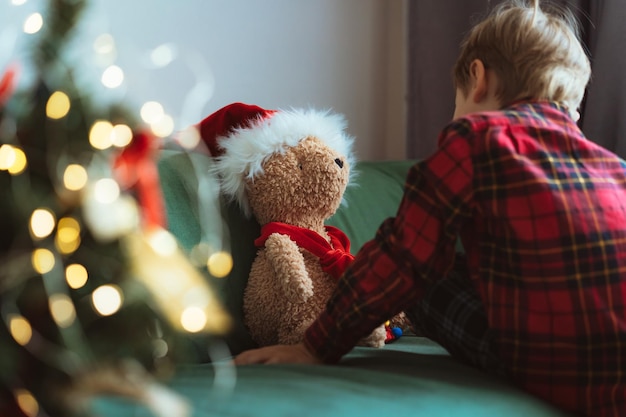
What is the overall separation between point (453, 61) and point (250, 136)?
1192 millimetres

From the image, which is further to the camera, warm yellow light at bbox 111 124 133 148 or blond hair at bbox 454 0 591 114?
blond hair at bbox 454 0 591 114

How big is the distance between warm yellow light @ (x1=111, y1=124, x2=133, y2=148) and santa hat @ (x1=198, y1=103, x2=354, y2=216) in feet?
2.13

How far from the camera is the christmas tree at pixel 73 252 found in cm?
75

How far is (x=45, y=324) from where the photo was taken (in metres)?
0.77

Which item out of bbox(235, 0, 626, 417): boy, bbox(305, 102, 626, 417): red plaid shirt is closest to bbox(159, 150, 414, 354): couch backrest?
bbox(235, 0, 626, 417): boy

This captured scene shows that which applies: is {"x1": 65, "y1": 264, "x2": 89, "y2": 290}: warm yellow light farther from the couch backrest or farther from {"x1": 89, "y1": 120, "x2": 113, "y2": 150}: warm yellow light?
the couch backrest

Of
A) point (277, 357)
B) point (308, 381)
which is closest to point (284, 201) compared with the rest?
point (277, 357)

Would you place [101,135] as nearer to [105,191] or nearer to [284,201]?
[105,191]

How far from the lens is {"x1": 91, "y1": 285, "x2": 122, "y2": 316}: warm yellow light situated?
2.53 ft

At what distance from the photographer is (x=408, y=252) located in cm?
112

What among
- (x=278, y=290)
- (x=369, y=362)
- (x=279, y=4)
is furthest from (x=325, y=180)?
(x=279, y=4)

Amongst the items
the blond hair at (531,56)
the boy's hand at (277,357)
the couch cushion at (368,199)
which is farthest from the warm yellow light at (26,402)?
the couch cushion at (368,199)

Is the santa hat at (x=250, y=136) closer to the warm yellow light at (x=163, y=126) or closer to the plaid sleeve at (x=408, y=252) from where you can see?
the plaid sleeve at (x=408, y=252)

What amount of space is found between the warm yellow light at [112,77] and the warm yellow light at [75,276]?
193 mm
